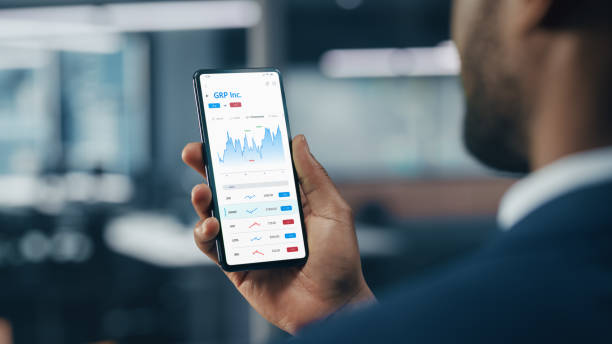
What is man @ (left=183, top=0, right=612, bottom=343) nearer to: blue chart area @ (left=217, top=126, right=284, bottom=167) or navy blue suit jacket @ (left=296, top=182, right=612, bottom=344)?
navy blue suit jacket @ (left=296, top=182, right=612, bottom=344)

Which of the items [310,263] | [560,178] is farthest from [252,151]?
[560,178]

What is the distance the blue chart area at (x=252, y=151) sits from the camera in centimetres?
101

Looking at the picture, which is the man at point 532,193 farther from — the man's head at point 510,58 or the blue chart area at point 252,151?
the blue chart area at point 252,151

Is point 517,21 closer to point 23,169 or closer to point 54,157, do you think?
point 54,157

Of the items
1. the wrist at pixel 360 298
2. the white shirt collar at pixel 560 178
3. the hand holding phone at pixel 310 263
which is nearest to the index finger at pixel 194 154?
the hand holding phone at pixel 310 263

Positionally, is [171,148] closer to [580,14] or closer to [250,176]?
[250,176]

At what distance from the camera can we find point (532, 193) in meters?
0.41

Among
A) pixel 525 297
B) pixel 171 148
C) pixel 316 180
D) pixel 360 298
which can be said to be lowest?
pixel 171 148

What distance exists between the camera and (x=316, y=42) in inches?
307

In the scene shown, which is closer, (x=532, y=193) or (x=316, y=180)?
(x=532, y=193)

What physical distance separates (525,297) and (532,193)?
0.09m

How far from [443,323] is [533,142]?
0.54 feet

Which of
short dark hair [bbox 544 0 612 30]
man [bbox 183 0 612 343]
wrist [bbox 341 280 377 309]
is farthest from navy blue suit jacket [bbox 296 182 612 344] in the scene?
wrist [bbox 341 280 377 309]

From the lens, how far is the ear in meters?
0.41
